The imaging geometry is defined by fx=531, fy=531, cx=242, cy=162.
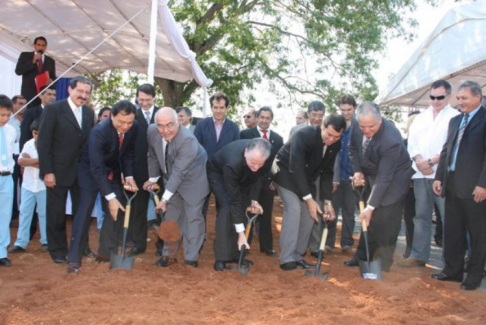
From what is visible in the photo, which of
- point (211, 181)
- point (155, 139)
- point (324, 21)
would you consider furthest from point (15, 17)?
point (324, 21)

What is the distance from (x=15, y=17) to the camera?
26.4ft

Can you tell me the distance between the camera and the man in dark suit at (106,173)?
16.7 feet

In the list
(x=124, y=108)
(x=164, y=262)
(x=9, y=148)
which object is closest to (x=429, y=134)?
(x=164, y=262)

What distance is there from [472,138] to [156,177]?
10.5ft

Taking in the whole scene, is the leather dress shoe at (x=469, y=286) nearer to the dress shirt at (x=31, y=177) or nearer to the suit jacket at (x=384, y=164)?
the suit jacket at (x=384, y=164)

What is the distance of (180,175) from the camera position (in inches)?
210

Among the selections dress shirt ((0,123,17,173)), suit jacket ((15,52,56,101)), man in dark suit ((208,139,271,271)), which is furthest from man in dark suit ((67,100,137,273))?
suit jacket ((15,52,56,101))

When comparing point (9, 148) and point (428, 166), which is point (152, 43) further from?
point (428, 166)

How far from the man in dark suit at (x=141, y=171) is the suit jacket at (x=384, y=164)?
7.65 ft

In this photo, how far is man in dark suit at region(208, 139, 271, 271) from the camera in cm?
515

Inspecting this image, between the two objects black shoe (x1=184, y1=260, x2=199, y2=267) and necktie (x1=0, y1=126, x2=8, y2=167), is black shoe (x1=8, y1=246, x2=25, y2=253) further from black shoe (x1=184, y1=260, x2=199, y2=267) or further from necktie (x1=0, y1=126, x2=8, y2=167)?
black shoe (x1=184, y1=260, x2=199, y2=267)

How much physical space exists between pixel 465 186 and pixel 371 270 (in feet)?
3.88

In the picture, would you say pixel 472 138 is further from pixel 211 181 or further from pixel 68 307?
pixel 68 307

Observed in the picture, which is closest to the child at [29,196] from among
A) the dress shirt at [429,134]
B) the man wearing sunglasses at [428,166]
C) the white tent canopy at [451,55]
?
the man wearing sunglasses at [428,166]
